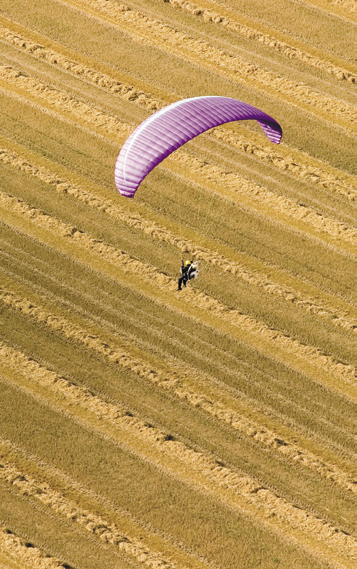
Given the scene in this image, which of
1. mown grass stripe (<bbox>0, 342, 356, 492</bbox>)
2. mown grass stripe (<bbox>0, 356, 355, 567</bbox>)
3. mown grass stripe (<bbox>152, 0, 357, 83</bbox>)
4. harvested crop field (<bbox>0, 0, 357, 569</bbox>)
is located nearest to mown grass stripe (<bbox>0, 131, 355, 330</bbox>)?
harvested crop field (<bbox>0, 0, 357, 569</bbox>)

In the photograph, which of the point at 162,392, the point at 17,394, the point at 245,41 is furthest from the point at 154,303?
the point at 245,41

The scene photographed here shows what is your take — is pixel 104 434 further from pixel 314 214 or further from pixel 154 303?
pixel 314 214

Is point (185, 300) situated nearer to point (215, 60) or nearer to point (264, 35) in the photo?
point (215, 60)

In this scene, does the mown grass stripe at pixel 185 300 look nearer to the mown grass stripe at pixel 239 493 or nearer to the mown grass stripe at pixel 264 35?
the mown grass stripe at pixel 239 493

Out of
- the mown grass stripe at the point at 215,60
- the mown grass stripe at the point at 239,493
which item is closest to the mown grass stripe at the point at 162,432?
the mown grass stripe at the point at 239,493

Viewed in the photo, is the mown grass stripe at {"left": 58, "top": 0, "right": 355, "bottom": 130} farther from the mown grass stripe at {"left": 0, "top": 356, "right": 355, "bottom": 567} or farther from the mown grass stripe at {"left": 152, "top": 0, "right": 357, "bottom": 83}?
the mown grass stripe at {"left": 0, "top": 356, "right": 355, "bottom": 567}
